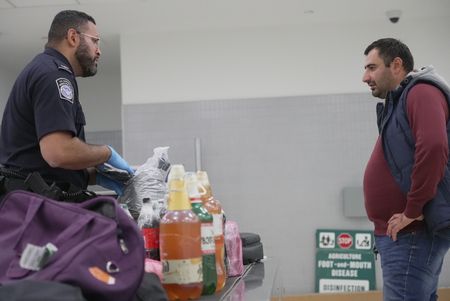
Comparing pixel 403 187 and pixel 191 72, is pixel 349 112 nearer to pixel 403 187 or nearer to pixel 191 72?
pixel 191 72

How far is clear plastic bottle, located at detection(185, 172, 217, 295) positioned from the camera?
1.23 metres

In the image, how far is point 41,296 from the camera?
83 cm

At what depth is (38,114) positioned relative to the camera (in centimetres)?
169

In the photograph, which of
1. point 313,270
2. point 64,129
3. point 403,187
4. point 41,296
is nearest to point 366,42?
point 313,270

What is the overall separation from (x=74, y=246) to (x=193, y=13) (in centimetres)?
374

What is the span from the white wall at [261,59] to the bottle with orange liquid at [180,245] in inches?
144

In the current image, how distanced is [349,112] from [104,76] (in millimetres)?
3029

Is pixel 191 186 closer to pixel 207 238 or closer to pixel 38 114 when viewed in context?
pixel 207 238

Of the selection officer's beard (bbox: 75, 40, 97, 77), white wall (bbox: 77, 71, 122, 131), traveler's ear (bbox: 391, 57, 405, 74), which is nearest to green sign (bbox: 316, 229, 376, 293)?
traveler's ear (bbox: 391, 57, 405, 74)

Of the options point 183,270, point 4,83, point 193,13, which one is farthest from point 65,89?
point 4,83

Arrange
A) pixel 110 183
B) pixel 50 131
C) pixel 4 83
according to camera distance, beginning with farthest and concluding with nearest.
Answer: pixel 4 83
pixel 110 183
pixel 50 131

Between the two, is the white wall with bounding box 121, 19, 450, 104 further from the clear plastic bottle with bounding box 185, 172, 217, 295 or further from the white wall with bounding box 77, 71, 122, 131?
the clear plastic bottle with bounding box 185, 172, 217, 295

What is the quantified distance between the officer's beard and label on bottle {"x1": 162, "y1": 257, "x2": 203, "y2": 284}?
3.86 feet

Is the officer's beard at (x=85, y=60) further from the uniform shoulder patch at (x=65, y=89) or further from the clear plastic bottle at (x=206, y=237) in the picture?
the clear plastic bottle at (x=206, y=237)
